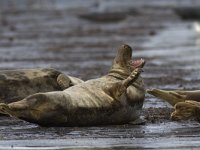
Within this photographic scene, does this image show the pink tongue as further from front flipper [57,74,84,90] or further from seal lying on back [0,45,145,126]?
front flipper [57,74,84,90]

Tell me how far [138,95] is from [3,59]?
1300 cm

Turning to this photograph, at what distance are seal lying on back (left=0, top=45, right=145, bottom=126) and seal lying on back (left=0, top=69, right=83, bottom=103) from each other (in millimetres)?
1020

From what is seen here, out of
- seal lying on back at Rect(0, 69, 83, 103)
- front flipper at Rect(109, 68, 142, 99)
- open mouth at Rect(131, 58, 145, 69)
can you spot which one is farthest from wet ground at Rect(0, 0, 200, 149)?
open mouth at Rect(131, 58, 145, 69)

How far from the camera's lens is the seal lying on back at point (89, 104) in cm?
1093

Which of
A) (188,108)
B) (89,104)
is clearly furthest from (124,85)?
(188,108)

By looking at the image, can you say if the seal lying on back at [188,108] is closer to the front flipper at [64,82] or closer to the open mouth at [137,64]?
the open mouth at [137,64]

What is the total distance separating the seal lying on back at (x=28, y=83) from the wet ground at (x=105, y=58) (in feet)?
1.78

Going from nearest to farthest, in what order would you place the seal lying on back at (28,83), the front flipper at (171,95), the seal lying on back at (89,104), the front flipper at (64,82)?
1. the seal lying on back at (89,104)
2. the front flipper at (171,95)
3. the front flipper at (64,82)
4. the seal lying on back at (28,83)

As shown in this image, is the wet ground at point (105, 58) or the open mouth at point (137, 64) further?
the open mouth at point (137, 64)

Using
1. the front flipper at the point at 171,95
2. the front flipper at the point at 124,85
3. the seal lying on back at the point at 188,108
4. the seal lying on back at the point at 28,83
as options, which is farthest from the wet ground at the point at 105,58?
the seal lying on back at the point at 28,83

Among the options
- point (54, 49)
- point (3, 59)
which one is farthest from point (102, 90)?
point (54, 49)

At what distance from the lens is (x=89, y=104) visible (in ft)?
36.8

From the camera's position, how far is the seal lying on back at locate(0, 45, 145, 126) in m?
10.9

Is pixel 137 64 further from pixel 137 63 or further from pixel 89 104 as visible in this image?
pixel 89 104
